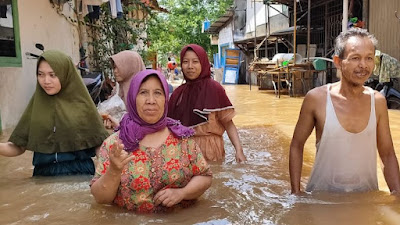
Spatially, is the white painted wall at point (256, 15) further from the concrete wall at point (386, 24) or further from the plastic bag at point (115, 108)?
the plastic bag at point (115, 108)

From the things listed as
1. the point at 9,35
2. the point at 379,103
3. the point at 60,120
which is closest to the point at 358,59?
the point at 379,103

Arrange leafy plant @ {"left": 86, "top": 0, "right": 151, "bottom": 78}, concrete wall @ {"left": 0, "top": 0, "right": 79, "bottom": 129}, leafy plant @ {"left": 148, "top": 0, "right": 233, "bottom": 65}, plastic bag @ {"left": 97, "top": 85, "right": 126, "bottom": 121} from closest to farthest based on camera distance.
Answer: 1. plastic bag @ {"left": 97, "top": 85, "right": 126, "bottom": 121}
2. concrete wall @ {"left": 0, "top": 0, "right": 79, "bottom": 129}
3. leafy plant @ {"left": 86, "top": 0, "right": 151, "bottom": 78}
4. leafy plant @ {"left": 148, "top": 0, "right": 233, "bottom": 65}

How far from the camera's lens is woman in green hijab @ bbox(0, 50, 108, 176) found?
2949 mm

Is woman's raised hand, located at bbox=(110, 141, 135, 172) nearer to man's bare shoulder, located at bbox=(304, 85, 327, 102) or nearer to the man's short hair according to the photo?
man's bare shoulder, located at bbox=(304, 85, 327, 102)

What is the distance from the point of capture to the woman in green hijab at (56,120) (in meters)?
2.95

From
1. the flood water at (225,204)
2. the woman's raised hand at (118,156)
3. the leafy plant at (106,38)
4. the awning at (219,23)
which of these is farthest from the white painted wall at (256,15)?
the woman's raised hand at (118,156)

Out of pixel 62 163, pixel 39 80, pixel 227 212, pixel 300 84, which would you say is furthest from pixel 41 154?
pixel 300 84

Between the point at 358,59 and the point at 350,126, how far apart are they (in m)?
Answer: 0.42

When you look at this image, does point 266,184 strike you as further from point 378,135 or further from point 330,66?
point 330,66

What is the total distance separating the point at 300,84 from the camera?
527 inches

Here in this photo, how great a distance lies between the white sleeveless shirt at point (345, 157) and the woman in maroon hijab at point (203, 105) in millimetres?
1337

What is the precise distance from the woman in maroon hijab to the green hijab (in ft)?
3.24

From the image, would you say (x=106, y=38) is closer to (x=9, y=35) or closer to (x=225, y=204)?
(x=9, y=35)

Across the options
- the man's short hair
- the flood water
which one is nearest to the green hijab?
the flood water
